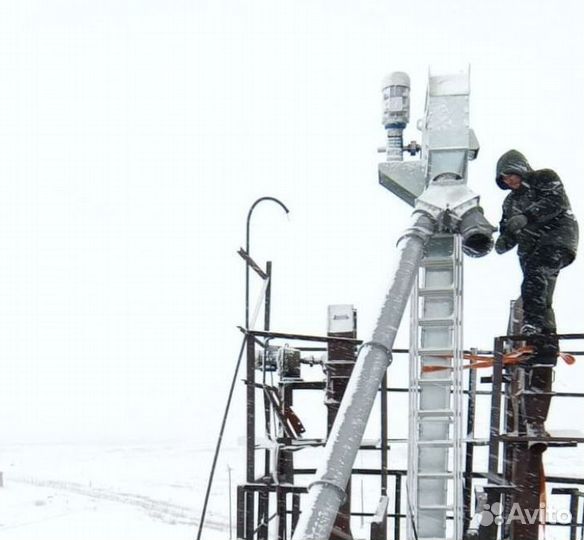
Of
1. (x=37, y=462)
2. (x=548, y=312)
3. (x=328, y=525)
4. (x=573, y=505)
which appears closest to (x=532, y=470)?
(x=548, y=312)

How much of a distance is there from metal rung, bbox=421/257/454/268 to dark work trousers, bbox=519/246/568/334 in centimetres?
135

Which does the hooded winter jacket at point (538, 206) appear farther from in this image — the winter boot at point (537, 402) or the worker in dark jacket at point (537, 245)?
the winter boot at point (537, 402)

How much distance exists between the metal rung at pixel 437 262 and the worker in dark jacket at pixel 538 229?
954mm

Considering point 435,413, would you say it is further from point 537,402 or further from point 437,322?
point 537,402

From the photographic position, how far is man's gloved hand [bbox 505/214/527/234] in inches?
275

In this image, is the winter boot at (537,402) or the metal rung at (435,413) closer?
the metal rung at (435,413)

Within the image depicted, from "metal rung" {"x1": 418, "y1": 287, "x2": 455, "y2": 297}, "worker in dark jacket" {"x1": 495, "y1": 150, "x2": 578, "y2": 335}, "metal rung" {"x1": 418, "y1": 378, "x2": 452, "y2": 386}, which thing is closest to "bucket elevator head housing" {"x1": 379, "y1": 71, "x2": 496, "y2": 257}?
"metal rung" {"x1": 418, "y1": 287, "x2": 455, "y2": 297}

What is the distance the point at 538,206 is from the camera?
7223mm

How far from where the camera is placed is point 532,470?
7.05 metres

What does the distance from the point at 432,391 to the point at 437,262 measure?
1158 millimetres

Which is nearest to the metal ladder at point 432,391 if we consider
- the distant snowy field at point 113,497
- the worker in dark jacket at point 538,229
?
the worker in dark jacket at point 538,229

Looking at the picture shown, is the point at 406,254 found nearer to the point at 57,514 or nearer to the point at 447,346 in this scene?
the point at 447,346

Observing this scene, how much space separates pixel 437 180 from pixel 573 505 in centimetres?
489

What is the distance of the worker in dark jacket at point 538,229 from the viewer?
7223 mm
